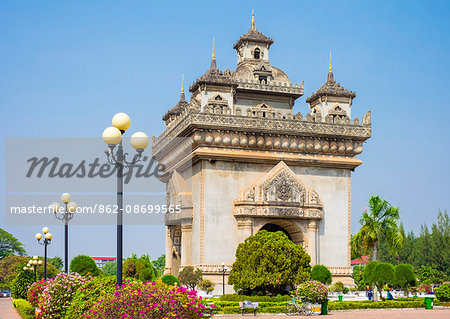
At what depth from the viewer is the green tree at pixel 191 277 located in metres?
30.5

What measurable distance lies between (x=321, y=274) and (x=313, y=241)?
1.90 metres

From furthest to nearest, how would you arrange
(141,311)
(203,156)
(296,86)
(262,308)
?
(296,86)
(203,156)
(262,308)
(141,311)

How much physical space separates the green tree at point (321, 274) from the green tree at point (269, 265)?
346cm

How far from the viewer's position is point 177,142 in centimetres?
3431

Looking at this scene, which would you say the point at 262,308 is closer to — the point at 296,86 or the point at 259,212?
the point at 259,212

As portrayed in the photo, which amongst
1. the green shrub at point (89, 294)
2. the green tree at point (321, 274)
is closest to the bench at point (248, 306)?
the green tree at point (321, 274)

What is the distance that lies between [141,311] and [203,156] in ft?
64.9

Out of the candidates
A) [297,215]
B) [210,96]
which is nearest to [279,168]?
[297,215]

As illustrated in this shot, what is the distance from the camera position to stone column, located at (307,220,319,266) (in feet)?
109

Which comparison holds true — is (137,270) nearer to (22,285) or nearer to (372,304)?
(22,285)

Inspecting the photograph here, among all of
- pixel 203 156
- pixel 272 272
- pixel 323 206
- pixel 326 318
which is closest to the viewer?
pixel 326 318

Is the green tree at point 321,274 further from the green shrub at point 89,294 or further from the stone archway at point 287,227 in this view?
the green shrub at point 89,294

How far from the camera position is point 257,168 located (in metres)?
33.4

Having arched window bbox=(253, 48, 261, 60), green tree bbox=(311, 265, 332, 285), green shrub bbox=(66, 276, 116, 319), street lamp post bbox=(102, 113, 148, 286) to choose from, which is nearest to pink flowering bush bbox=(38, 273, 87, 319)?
green shrub bbox=(66, 276, 116, 319)
